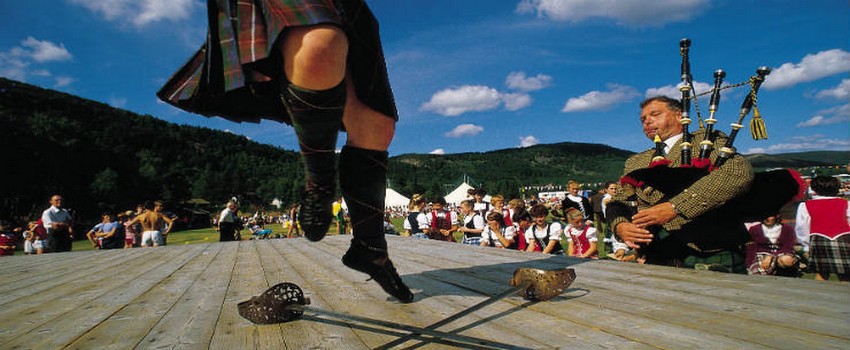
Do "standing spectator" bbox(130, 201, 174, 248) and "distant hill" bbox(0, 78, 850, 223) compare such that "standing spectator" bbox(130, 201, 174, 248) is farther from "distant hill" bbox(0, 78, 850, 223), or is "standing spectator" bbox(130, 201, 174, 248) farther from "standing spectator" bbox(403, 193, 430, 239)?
"standing spectator" bbox(403, 193, 430, 239)

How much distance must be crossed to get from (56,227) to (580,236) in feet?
39.9

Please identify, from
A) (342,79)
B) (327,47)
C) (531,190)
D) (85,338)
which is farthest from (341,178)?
(531,190)

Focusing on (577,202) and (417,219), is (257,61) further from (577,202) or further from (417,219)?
(417,219)

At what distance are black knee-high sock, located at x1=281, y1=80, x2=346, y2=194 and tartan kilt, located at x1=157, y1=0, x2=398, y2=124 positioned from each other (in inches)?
4.2

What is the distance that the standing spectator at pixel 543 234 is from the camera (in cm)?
724

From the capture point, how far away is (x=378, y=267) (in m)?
1.76

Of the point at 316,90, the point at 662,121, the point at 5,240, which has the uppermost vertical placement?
the point at 662,121

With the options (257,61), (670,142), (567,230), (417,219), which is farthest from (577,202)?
(257,61)

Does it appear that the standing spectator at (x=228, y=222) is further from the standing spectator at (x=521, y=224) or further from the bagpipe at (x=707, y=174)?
the bagpipe at (x=707, y=174)

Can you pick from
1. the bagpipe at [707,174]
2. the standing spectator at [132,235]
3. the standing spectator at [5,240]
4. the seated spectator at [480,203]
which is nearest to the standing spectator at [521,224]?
the seated spectator at [480,203]

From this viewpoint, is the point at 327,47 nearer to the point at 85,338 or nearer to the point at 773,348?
the point at 85,338

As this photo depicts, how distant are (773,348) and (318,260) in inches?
122

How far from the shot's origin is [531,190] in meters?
112

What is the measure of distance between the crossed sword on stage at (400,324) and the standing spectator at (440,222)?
8.79 meters
